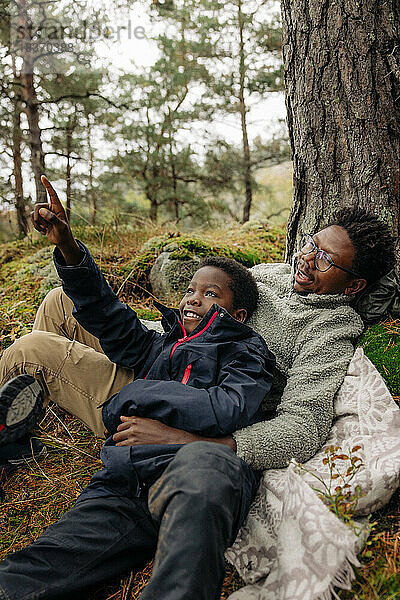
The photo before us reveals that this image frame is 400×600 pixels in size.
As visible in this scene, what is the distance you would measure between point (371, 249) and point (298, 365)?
852mm

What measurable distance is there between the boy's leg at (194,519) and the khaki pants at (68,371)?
104cm

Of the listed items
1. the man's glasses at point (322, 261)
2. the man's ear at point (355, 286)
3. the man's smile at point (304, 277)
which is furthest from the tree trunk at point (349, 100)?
the man's smile at point (304, 277)

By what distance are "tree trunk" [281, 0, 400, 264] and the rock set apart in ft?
5.25

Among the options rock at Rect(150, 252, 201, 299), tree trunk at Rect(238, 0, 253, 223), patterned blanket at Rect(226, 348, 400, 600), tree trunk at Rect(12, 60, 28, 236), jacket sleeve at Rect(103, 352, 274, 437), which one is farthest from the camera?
tree trunk at Rect(238, 0, 253, 223)

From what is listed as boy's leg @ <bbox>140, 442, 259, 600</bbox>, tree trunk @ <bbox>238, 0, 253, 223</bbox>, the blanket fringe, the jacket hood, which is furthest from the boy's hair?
tree trunk @ <bbox>238, 0, 253, 223</bbox>

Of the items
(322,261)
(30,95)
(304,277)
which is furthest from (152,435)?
(30,95)

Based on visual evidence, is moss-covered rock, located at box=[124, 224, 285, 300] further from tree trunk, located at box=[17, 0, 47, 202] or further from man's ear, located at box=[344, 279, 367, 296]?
tree trunk, located at box=[17, 0, 47, 202]

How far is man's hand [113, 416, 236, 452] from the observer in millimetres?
2107

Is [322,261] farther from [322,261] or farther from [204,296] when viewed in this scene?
[204,296]

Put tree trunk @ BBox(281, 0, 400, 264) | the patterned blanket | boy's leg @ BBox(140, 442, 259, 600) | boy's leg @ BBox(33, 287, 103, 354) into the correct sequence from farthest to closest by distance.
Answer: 1. tree trunk @ BBox(281, 0, 400, 264)
2. boy's leg @ BBox(33, 287, 103, 354)
3. the patterned blanket
4. boy's leg @ BBox(140, 442, 259, 600)

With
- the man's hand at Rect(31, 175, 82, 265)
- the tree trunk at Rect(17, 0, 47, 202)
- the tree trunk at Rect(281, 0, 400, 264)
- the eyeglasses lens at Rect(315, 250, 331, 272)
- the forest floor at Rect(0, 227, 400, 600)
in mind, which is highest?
the tree trunk at Rect(17, 0, 47, 202)

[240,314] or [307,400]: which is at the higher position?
[240,314]

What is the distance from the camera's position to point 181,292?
4629 millimetres

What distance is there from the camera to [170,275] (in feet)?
15.6
